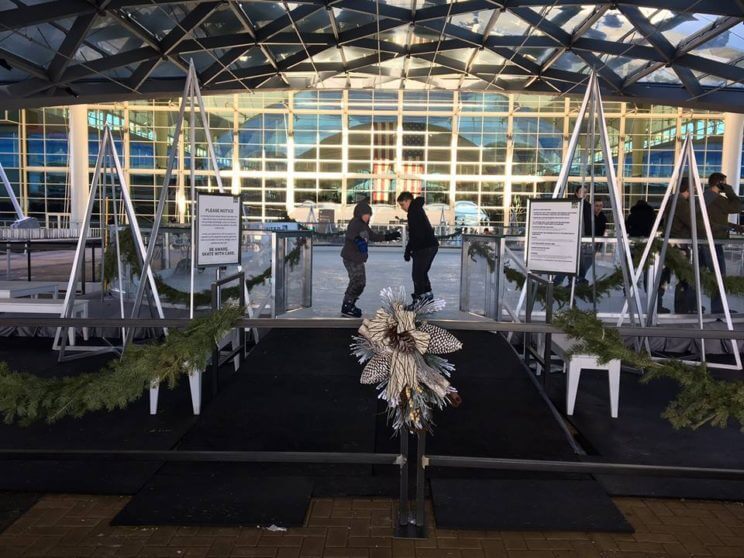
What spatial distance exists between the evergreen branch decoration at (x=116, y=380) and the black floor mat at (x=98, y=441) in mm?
402

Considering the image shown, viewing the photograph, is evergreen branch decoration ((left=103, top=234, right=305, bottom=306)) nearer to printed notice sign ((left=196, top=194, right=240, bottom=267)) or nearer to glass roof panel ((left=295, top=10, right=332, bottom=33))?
printed notice sign ((left=196, top=194, right=240, bottom=267))

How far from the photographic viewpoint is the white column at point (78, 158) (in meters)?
30.5

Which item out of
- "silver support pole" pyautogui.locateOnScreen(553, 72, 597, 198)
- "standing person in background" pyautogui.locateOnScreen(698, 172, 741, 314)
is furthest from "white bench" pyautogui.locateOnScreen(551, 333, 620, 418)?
"standing person in background" pyautogui.locateOnScreen(698, 172, 741, 314)

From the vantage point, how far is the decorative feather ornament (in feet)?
10.3

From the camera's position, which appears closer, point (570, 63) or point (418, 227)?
point (418, 227)

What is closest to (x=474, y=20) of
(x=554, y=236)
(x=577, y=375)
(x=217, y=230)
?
(x=554, y=236)

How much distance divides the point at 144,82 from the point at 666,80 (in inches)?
662

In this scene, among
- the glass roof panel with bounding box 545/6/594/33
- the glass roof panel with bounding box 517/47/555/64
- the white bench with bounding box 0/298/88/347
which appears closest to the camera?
the white bench with bounding box 0/298/88/347

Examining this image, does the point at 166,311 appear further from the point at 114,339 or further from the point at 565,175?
the point at 565,175

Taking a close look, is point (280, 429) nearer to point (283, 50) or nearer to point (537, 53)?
point (283, 50)

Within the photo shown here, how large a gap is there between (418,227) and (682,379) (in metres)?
5.61

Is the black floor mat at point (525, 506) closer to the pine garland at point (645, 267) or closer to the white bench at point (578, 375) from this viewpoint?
the white bench at point (578, 375)

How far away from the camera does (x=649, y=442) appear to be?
4902 mm

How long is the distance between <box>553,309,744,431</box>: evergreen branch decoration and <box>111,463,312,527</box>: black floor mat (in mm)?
1883
